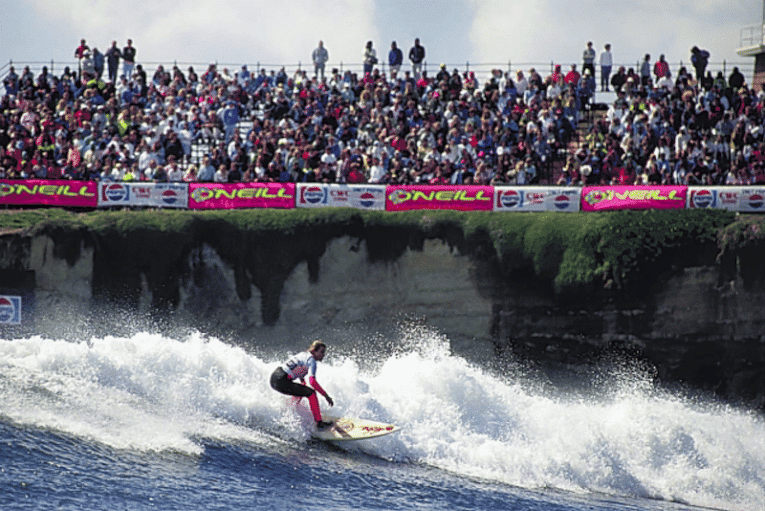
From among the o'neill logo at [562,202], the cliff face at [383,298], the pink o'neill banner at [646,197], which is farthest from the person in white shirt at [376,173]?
the pink o'neill banner at [646,197]

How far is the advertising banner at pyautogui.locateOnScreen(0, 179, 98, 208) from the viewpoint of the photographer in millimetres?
28688

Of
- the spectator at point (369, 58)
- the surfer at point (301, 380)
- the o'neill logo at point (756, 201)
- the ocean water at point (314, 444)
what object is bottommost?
the ocean water at point (314, 444)

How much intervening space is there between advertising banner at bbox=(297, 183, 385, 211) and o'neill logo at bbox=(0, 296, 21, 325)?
8.50m

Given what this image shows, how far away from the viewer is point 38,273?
27.7 meters

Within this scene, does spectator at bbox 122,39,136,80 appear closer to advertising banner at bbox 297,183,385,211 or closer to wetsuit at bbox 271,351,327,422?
advertising banner at bbox 297,183,385,211

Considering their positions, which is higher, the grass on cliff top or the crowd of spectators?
the crowd of spectators

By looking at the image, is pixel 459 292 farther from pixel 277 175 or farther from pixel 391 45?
pixel 391 45

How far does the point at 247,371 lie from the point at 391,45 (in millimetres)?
17562

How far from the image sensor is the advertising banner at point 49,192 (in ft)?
94.1

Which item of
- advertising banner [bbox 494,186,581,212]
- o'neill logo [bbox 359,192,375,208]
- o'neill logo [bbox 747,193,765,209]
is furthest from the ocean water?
o'neill logo [bbox 359,192,375,208]

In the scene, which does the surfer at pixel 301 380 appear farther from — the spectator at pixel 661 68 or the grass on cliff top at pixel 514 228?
the spectator at pixel 661 68

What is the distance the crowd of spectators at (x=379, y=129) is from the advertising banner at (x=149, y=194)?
1.80 feet

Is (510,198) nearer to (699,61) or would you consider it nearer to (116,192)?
(699,61)

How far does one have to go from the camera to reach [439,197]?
1110 inches
